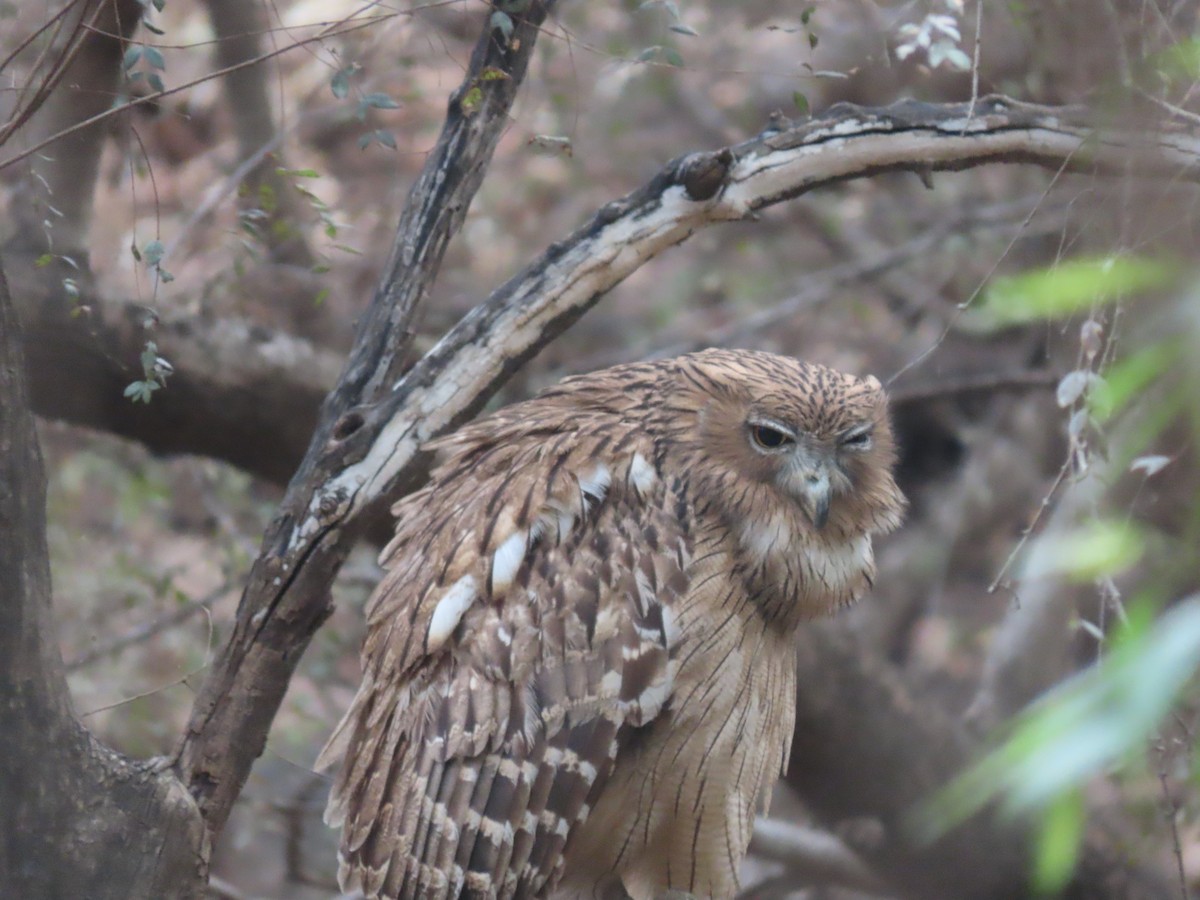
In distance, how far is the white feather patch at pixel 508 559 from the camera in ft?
7.61

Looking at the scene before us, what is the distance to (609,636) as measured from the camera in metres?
2.29

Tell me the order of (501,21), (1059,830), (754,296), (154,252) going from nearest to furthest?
(1059,830) → (154,252) → (501,21) → (754,296)

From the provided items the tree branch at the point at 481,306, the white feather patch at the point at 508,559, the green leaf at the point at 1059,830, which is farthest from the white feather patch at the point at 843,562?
the green leaf at the point at 1059,830

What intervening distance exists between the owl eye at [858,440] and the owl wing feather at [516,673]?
13.2 inches

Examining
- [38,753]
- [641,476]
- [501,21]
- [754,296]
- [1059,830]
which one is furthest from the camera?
[754,296]

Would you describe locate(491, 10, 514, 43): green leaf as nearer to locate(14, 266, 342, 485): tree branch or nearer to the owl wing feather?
the owl wing feather

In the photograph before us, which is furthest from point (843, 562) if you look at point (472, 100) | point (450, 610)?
point (472, 100)

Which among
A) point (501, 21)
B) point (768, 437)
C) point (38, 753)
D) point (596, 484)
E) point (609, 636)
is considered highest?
point (501, 21)

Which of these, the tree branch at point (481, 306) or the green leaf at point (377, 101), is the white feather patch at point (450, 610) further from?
the green leaf at point (377, 101)

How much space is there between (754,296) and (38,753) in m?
4.29

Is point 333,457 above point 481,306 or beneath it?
beneath

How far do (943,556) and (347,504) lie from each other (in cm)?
373

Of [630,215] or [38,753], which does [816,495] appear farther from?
[38,753]

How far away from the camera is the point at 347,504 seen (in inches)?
86.7
